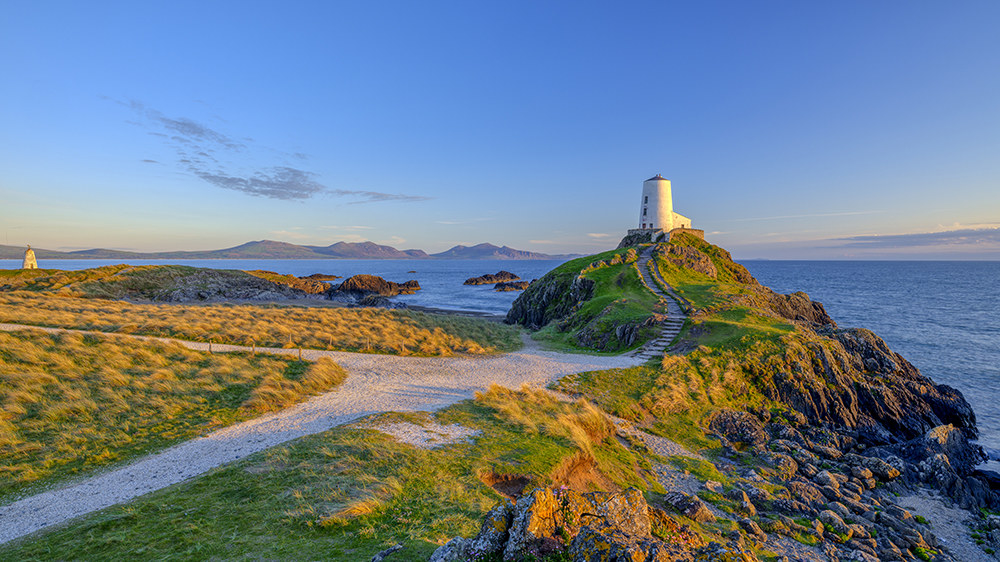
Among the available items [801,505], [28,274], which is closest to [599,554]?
[801,505]

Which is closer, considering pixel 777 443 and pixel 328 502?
pixel 328 502

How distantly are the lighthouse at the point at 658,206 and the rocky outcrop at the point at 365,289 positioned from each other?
55870 millimetres

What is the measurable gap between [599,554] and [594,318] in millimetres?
29176

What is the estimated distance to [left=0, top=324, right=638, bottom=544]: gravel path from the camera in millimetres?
9297

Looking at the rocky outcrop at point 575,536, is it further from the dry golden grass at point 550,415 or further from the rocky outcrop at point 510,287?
the rocky outcrop at point 510,287

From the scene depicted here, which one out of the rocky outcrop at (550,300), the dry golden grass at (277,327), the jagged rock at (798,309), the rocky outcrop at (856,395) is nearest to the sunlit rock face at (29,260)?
the dry golden grass at (277,327)

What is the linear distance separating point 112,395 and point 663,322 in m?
30.3

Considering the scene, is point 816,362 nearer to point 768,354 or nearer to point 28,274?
point 768,354

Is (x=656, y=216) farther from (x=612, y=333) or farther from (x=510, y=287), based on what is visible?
(x=510, y=287)

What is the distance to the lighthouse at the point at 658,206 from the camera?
204 ft

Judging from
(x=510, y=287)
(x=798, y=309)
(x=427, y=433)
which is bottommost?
(x=510, y=287)

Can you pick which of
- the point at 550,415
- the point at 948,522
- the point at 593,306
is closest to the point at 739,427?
the point at 948,522

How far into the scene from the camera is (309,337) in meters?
27.3

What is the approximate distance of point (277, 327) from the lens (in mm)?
28453
